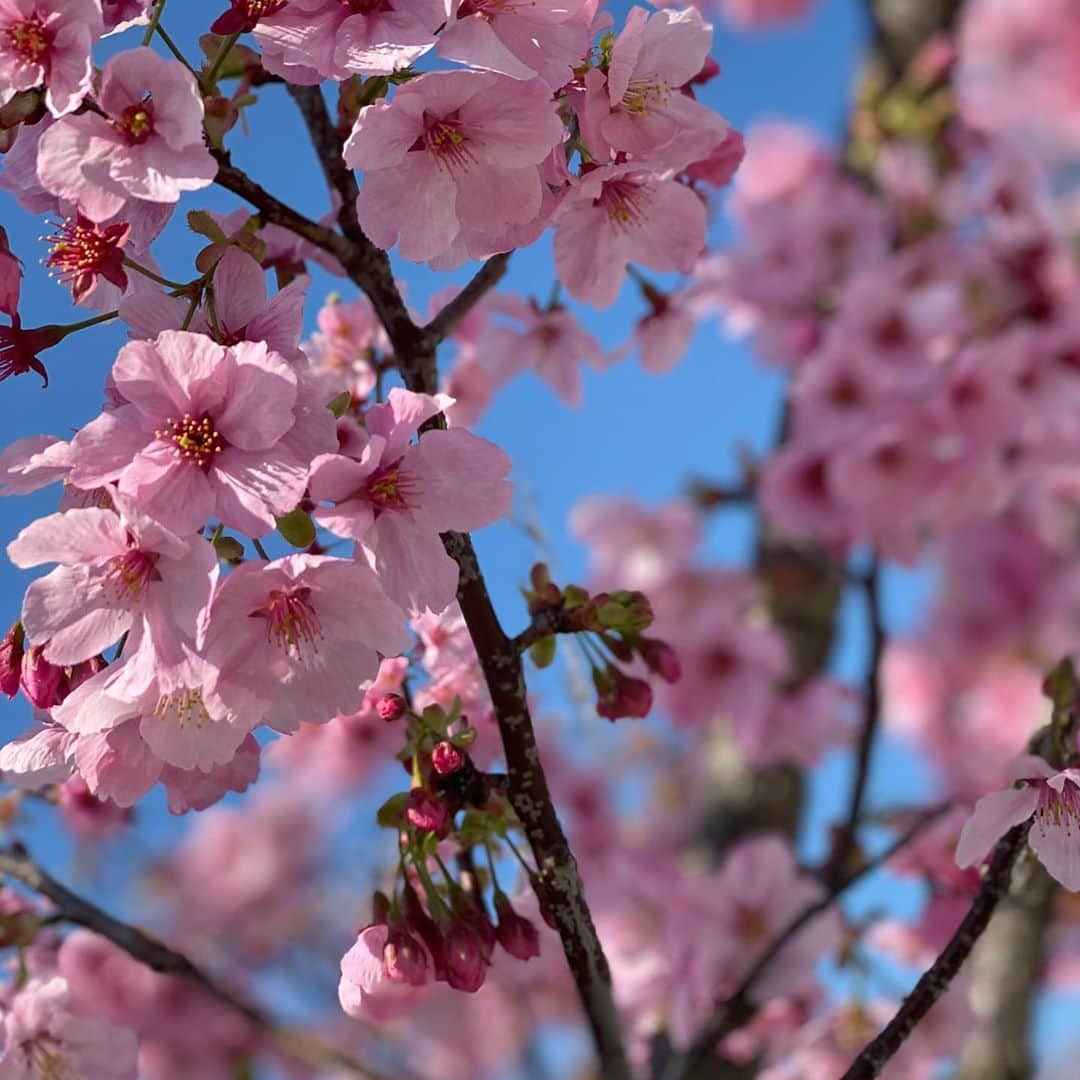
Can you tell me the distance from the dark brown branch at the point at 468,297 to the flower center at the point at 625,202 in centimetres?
10

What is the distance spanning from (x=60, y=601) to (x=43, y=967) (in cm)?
73

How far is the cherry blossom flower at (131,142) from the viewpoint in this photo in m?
0.84

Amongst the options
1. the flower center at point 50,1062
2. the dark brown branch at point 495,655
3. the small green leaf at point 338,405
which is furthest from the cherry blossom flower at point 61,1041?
the small green leaf at point 338,405

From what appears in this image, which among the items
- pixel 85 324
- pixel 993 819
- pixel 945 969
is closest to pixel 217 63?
pixel 85 324

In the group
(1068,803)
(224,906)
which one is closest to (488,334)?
(1068,803)

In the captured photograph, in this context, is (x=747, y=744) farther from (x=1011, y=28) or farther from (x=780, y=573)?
(x=1011, y=28)

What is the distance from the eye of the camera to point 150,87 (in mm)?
854

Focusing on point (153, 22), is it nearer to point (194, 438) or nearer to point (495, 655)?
point (194, 438)

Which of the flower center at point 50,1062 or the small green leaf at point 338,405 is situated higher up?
the small green leaf at point 338,405

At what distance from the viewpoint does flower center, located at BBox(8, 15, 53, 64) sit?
850mm

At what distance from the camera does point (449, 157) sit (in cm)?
95

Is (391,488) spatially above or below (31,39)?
below

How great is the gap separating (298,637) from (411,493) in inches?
5.1

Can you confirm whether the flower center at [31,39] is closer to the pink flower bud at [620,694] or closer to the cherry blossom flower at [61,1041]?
the pink flower bud at [620,694]
